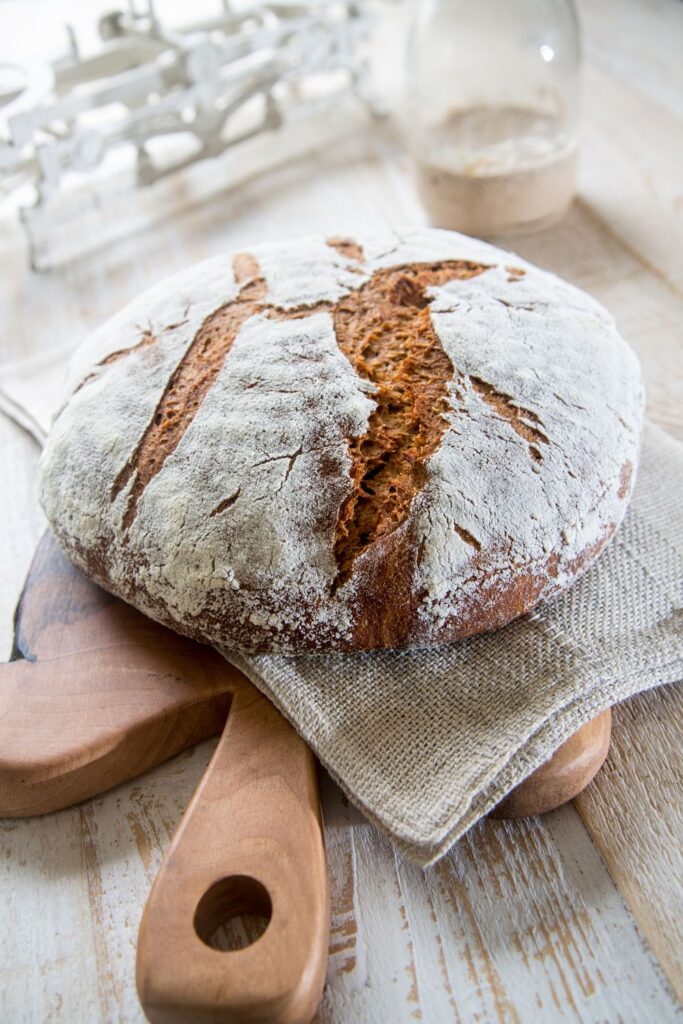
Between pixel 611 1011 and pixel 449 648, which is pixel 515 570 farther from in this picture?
pixel 611 1011

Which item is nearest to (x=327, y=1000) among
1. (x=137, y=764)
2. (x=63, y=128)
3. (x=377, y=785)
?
(x=377, y=785)

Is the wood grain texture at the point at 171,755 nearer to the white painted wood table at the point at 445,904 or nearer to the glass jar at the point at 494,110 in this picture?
the white painted wood table at the point at 445,904

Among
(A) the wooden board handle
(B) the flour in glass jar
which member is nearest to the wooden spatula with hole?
(A) the wooden board handle

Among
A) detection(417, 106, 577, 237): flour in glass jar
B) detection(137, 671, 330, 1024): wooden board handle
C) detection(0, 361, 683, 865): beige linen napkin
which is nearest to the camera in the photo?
detection(137, 671, 330, 1024): wooden board handle

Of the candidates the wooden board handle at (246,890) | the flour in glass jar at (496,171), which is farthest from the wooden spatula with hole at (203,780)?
the flour in glass jar at (496,171)

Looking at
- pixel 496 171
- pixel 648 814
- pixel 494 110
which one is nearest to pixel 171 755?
pixel 648 814

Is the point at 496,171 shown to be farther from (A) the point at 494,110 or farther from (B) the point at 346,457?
(B) the point at 346,457

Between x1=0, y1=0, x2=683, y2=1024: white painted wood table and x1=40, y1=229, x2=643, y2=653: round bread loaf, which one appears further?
x1=40, y1=229, x2=643, y2=653: round bread loaf

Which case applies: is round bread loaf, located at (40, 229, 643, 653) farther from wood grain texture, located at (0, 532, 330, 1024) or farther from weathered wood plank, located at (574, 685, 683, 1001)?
weathered wood plank, located at (574, 685, 683, 1001)
